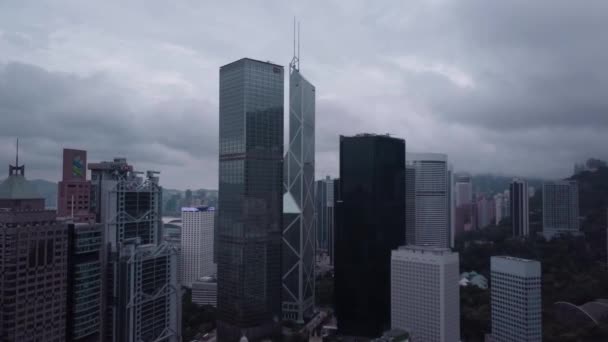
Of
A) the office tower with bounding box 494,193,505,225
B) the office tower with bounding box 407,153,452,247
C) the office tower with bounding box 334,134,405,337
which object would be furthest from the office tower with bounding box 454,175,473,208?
the office tower with bounding box 334,134,405,337

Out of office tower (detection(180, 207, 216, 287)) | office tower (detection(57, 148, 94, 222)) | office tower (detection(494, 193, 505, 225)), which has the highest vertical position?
office tower (detection(57, 148, 94, 222))

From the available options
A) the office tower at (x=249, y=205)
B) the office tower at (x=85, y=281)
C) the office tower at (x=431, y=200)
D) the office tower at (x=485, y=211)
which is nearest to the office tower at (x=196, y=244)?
the office tower at (x=249, y=205)

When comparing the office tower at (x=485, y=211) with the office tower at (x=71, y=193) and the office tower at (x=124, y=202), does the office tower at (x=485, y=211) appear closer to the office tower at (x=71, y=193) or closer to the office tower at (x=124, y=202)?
the office tower at (x=124, y=202)

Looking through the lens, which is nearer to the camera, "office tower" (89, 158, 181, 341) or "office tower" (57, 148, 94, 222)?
"office tower" (89, 158, 181, 341)

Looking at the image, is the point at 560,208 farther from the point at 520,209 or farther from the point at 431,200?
the point at 431,200

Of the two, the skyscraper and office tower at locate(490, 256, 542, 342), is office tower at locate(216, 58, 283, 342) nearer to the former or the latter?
the skyscraper
